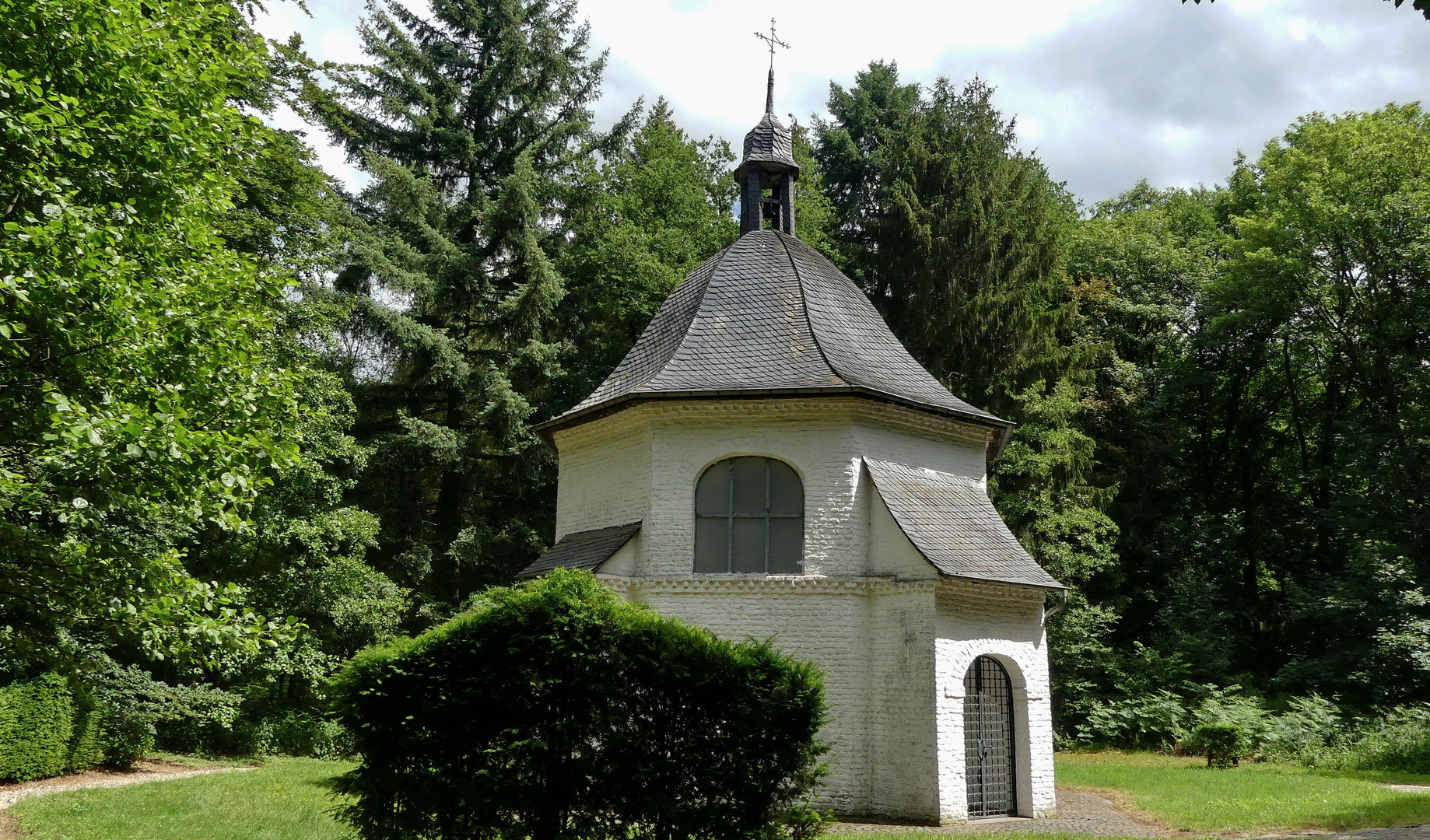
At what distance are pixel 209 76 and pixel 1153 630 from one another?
1048 inches

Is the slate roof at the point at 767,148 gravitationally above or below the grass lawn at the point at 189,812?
above

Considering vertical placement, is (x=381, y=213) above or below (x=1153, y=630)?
above

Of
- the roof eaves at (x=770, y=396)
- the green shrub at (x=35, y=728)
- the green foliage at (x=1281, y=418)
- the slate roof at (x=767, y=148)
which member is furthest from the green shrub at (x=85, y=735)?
the green foliage at (x=1281, y=418)

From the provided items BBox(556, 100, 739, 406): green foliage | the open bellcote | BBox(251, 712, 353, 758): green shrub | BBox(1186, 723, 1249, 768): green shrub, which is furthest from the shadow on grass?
BBox(556, 100, 739, 406): green foliage

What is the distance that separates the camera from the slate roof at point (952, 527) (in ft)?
44.1

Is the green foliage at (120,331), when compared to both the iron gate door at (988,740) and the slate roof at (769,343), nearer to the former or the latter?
the slate roof at (769,343)

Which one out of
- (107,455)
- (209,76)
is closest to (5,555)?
(107,455)

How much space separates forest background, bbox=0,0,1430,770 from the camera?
19250mm

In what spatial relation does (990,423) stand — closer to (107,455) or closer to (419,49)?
(107,455)

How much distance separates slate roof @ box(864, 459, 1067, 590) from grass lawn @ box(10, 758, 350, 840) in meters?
7.73

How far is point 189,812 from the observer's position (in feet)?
37.4

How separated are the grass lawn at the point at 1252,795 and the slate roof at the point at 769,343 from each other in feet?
19.4

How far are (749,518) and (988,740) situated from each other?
434cm

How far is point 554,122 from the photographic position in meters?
28.5
